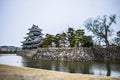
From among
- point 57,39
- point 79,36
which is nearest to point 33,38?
point 57,39

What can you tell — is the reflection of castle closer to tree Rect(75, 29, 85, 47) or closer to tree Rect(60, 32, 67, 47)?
tree Rect(60, 32, 67, 47)

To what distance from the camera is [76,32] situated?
126ft

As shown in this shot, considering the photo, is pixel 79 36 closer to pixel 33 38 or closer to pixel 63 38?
pixel 63 38

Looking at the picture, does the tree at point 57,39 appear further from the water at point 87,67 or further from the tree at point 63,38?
the water at point 87,67

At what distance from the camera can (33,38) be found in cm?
6306

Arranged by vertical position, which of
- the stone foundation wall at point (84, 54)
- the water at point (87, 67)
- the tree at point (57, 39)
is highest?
the tree at point (57, 39)

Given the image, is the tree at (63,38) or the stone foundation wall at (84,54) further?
the tree at (63,38)

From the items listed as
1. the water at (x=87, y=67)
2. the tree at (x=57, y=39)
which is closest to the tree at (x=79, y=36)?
the tree at (x=57, y=39)

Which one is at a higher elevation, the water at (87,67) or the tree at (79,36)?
the tree at (79,36)

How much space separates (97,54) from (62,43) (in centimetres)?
1123

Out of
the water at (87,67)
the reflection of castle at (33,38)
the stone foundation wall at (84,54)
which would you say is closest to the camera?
the water at (87,67)

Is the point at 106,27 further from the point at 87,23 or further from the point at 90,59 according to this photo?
the point at 90,59

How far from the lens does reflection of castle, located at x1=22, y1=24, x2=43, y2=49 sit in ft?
200

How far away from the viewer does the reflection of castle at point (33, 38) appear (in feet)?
200
